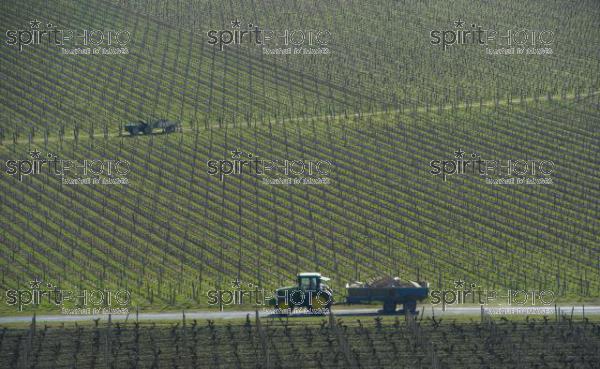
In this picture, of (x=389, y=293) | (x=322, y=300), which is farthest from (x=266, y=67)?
(x=389, y=293)

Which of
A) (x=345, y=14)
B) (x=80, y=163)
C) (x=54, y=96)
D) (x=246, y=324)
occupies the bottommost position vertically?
(x=246, y=324)

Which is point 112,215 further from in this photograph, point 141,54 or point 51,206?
point 141,54

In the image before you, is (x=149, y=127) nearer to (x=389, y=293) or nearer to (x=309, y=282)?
(x=309, y=282)

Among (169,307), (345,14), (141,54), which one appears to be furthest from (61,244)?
(345,14)

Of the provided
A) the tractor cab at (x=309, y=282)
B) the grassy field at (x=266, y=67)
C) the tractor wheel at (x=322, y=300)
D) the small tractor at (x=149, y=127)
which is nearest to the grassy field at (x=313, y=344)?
the tractor wheel at (x=322, y=300)

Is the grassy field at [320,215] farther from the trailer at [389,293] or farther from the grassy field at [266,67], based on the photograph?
the trailer at [389,293]

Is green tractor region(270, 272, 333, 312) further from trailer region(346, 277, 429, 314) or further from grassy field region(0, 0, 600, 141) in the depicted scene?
grassy field region(0, 0, 600, 141)
